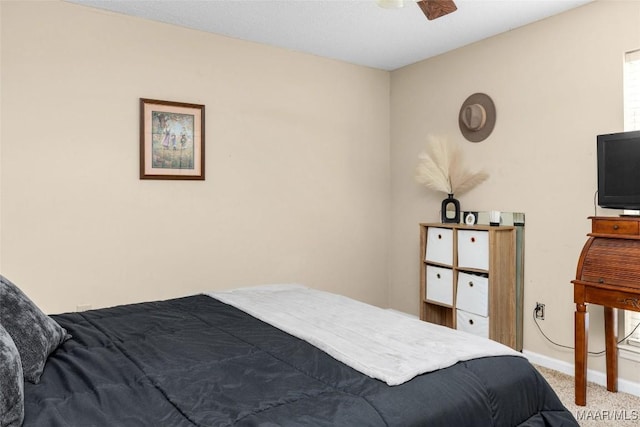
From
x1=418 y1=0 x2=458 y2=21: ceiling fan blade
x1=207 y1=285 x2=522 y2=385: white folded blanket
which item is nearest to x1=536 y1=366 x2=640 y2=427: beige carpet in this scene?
x1=207 y1=285 x2=522 y2=385: white folded blanket

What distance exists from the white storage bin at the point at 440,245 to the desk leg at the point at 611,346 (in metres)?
1.12

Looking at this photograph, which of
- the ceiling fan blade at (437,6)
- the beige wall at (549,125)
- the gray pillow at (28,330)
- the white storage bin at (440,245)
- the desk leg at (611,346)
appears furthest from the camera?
the white storage bin at (440,245)

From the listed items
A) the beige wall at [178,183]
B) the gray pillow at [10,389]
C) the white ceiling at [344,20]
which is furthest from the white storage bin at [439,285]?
the gray pillow at [10,389]

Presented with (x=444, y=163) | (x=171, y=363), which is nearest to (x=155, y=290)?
Result: (x=171, y=363)

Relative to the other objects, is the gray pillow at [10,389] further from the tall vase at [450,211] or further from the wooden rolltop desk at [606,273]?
the tall vase at [450,211]

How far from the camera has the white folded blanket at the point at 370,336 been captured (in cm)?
153

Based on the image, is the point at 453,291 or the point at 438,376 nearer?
the point at 438,376

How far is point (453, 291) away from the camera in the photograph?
3.60 metres

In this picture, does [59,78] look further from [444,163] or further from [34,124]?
[444,163]

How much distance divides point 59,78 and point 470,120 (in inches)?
118

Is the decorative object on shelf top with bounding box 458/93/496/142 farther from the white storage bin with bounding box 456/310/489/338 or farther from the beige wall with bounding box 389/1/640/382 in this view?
the white storage bin with bounding box 456/310/489/338

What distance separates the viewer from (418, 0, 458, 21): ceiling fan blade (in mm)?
2184

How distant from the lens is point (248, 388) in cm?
139

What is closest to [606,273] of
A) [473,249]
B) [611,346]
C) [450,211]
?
[611,346]
